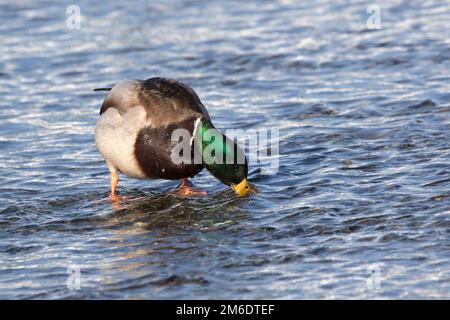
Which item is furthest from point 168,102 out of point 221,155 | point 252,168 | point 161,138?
point 252,168

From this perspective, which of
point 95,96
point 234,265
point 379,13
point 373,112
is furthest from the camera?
point 379,13

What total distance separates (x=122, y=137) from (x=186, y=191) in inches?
31.1

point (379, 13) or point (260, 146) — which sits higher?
point (379, 13)

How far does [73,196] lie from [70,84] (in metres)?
3.82

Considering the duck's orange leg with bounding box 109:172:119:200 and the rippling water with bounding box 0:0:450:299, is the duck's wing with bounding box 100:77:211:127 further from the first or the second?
the rippling water with bounding box 0:0:450:299

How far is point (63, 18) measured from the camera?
1417 cm

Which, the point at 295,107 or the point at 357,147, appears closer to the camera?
the point at 357,147

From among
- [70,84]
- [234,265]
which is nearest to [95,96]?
[70,84]

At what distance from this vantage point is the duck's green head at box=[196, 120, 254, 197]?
280 inches

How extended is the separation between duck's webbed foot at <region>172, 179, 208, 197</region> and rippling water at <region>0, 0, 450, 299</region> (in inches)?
3.4

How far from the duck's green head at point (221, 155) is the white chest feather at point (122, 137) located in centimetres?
48

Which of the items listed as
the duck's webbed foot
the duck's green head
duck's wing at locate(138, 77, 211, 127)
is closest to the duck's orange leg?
the duck's webbed foot
